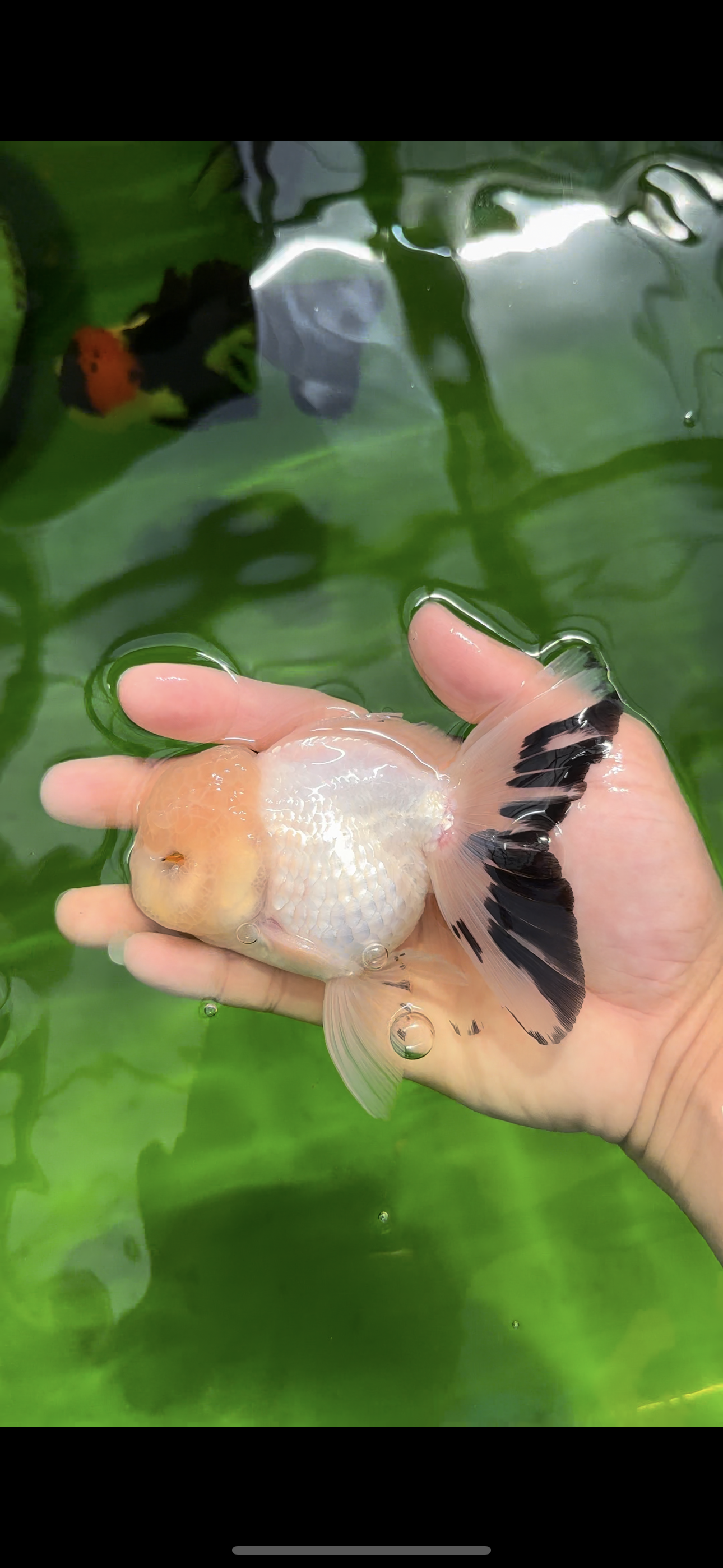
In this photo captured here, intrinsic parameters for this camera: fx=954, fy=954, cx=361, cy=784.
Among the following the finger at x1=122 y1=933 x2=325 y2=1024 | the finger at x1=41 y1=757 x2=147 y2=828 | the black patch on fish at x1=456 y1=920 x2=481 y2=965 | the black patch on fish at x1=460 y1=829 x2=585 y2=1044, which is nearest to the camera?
the black patch on fish at x1=460 y1=829 x2=585 y2=1044

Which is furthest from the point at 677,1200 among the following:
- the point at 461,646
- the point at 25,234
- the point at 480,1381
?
the point at 25,234

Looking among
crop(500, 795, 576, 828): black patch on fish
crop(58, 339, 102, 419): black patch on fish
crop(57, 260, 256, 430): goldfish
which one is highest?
crop(57, 260, 256, 430): goldfish

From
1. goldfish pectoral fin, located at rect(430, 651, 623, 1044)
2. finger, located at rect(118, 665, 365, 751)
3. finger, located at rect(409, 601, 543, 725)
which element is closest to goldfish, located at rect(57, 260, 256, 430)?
finger, located at rect(118, 665, 365, 751)

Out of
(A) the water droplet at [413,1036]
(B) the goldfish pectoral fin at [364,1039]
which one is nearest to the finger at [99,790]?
(B) the goldfish pectoral fin at [364,1039]

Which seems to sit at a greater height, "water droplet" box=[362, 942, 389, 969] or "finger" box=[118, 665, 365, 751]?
"finger" box=[118, 665, 365, 751]

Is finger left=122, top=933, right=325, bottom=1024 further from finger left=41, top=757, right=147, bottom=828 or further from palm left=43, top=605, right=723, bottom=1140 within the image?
finger left=41, top=757, right=147, bottom=828

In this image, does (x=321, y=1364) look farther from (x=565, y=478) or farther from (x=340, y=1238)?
(x=565, y=478)

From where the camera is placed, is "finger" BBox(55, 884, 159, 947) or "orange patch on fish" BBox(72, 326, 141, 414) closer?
"finger" BBox(55, 884, 159, 947)
